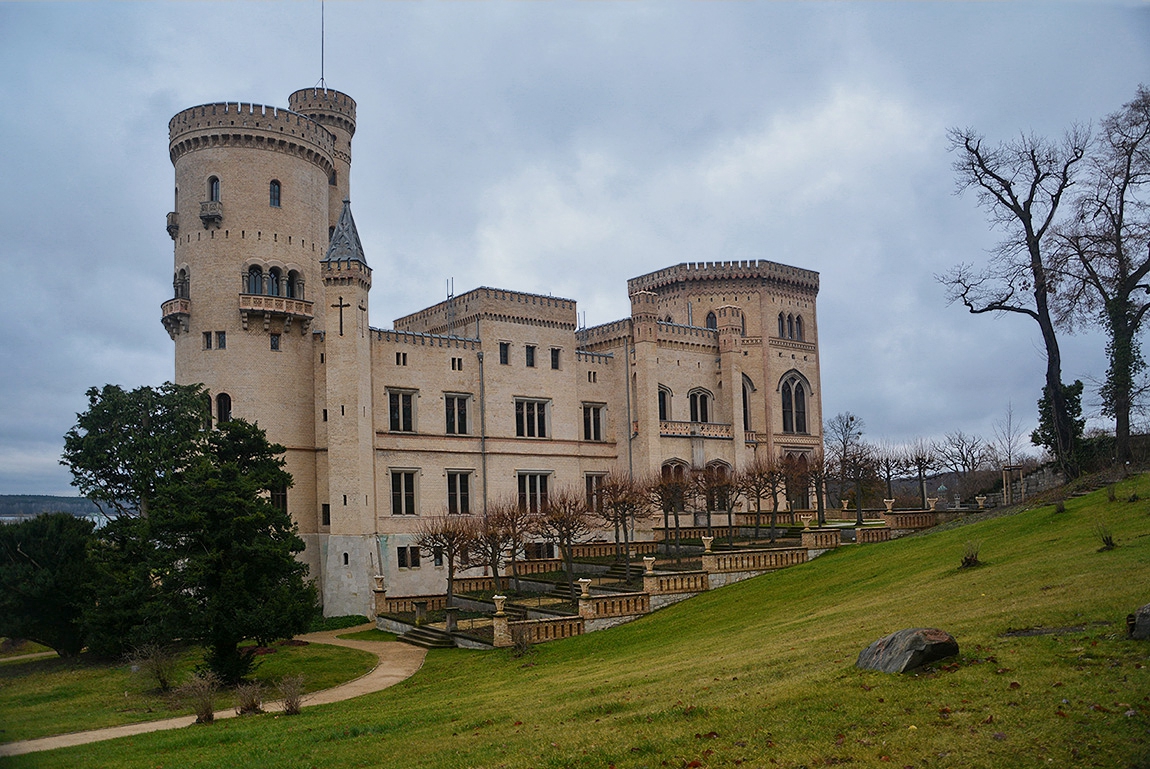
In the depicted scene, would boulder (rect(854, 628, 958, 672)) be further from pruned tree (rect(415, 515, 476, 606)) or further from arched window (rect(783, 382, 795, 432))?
arched window (rect(783, 382, 795, 432))

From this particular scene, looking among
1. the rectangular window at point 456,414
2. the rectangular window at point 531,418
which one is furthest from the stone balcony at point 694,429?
the rectangular window at point 456,414

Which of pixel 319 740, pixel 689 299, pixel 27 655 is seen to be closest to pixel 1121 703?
pixel 319 740

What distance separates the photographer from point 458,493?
48375 mm

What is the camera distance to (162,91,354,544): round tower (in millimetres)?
44188

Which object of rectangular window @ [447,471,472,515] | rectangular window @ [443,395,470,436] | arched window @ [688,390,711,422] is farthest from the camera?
arched window @ [688,390,711,422]

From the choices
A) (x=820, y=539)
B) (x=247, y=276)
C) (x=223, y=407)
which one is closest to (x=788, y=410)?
(x=820, y=539)

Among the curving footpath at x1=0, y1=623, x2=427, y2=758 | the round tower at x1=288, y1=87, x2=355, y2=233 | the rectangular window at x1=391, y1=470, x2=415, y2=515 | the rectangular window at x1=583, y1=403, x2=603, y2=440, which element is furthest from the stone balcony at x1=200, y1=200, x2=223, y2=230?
the rectangular window at x1=583, y1=403, x2=603, y2=440

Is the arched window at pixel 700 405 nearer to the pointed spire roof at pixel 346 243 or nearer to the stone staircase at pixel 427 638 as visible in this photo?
the pointed spire roof at pixel 346 243

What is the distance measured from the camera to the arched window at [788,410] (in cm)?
6219

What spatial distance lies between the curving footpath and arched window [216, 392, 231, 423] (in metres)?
11.3

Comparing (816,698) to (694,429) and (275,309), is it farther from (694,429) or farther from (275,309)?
(694,429)

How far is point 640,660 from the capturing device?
879 inches

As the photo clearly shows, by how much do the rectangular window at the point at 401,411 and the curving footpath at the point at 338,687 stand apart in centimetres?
1015

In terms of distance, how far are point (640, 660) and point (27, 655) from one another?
110 feet
